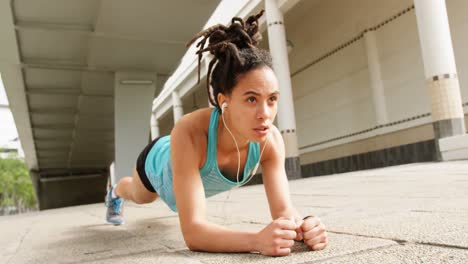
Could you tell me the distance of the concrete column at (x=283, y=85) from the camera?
1175 cm

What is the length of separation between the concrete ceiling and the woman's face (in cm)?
679

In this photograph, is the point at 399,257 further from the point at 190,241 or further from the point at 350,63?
the point at 350,63

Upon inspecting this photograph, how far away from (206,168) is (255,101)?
0.60m

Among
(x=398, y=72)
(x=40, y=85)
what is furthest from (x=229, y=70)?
(x=40, y=85)

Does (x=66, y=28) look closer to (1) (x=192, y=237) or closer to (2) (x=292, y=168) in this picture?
(2) (x=292, y=168)

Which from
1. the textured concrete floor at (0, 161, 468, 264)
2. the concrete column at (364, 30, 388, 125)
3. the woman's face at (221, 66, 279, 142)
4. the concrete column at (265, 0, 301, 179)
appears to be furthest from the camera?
the concrete column at (364, 30, 388, 125)

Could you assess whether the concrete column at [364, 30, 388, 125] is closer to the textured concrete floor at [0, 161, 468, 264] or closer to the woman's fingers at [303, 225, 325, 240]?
the textured concrete floor at [0, 161, 468, 264]

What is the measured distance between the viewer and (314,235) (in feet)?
5.50

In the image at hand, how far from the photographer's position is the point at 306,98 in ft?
52.3

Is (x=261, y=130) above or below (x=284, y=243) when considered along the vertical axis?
above

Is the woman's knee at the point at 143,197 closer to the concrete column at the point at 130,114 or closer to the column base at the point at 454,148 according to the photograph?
the column base at the point at 454,148

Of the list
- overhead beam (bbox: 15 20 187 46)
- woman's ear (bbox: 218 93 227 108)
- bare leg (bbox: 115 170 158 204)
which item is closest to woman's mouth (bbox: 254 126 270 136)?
woman's ear (bbox: 218 93 227 108)

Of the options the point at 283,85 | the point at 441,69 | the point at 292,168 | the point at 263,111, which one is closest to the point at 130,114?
the point at 283,85

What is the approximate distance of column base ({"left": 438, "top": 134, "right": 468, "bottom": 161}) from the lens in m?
7.23
